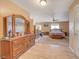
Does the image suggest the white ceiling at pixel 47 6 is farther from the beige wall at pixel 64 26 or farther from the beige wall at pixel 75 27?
the beige wall at pixel 64 26

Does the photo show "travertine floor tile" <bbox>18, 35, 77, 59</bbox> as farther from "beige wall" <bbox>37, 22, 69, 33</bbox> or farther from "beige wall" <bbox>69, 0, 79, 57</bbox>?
"beige wall" <bbox>37, 22, 69, 33</bbox>

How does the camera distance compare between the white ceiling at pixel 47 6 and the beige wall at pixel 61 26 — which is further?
the beige wall at pixel 61 26

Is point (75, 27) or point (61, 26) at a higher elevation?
point (61, 26)

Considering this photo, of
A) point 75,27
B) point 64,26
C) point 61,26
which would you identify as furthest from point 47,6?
point 64,26

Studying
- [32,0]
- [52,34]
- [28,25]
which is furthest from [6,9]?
[52,34]

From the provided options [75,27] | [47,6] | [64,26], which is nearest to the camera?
[75,27]

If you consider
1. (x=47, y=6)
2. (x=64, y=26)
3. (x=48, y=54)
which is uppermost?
(x=47, y=6)

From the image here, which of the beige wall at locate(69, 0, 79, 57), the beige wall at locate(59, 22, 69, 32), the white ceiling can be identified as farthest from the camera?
the beige wall at locate(59, 22, 69, 32)

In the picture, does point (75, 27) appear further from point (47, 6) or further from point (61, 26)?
point (61, 26)

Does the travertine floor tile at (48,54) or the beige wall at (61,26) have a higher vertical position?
the beige wall at (61,26)

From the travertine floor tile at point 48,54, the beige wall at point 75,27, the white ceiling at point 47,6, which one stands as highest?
the white ceiling at point 47,6

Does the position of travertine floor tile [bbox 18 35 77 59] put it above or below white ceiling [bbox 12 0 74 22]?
below

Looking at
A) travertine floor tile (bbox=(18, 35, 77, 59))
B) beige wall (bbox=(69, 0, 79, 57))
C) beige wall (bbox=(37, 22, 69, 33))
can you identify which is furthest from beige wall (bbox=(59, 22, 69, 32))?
beige wall (bbox=(69, 0, 79, 57))

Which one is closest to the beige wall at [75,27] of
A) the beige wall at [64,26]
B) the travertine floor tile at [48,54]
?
the travertine floor tile at [48,54]
